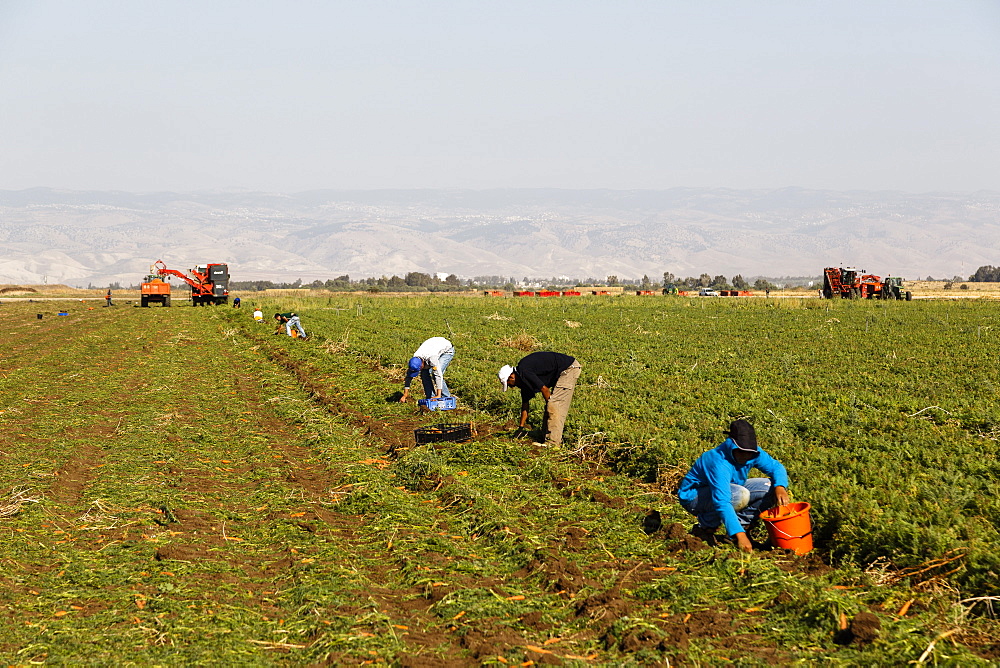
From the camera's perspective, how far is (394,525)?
30.0ft

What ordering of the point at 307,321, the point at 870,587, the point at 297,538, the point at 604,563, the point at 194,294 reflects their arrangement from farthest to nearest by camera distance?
the point at 194,294 → the point at 307,321 → the point at 297,538 → the point at 604,563 → the point at 870,587

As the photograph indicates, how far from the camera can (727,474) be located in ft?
26.0

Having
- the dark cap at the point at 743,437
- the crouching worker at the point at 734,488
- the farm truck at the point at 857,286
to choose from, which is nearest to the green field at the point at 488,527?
the crouching worker at the point at 734,488

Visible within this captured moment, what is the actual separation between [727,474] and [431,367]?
8116 mm

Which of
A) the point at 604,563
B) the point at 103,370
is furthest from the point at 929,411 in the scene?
the point at 103,370

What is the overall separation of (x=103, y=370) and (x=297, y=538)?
52.0 feet

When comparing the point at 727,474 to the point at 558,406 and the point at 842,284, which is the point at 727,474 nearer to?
Result: the point at 558,406

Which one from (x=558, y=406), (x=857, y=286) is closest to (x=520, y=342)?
(x=558, y=406)

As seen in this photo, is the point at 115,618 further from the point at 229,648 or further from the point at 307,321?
the point at 307,321

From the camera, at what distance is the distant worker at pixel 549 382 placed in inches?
470

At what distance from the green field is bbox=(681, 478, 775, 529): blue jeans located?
32cm

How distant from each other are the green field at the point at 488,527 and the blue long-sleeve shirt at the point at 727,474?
0.44m

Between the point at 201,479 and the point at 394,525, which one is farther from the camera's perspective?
the point at 201,479

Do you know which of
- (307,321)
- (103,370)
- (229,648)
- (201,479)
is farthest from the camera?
(307,321)
